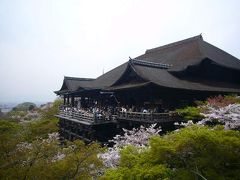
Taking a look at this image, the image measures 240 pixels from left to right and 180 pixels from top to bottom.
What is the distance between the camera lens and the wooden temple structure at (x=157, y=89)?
21125 mm

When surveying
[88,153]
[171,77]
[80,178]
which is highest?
[171,77]

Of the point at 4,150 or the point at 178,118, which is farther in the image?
the point at 178,118

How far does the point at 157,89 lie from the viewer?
Result: 21031mm

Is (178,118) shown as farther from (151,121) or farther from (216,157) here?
(216,157)

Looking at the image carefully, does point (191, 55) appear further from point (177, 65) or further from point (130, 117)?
point (130, 117)

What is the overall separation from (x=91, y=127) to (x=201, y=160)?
613 inches

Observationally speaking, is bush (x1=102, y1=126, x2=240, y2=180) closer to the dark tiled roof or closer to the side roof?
the dark tiled roof

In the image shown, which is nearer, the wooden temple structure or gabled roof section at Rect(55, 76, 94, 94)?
the wooden temple structure

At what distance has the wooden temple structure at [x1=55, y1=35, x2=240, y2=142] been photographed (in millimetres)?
21125

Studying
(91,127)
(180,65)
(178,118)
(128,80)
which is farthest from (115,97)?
(178,118)

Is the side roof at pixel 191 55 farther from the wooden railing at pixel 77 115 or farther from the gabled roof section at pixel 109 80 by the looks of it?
the wooden railing at pixel 77 115

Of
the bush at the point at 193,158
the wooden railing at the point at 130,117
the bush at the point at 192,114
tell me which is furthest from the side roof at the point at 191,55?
the bush at the point at 193,158

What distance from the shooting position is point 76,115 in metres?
27.8

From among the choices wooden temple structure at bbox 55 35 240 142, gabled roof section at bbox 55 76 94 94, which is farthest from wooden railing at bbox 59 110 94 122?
gabled roof section at bbox 55 76 94 94
